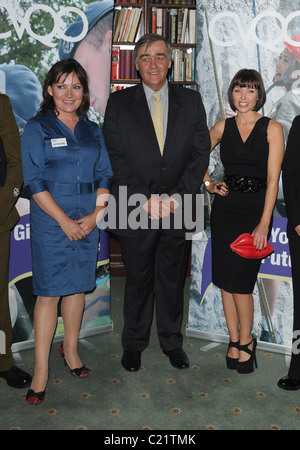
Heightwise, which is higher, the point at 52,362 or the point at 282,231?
the point at 282,231

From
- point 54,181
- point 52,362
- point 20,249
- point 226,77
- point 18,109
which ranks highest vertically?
point 226,77

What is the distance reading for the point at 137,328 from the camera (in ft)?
10.5

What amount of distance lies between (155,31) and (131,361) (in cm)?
309

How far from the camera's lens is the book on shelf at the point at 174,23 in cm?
482

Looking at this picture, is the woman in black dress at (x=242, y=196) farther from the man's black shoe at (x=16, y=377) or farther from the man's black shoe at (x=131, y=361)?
the man's black shoe at (x=16, y=377)

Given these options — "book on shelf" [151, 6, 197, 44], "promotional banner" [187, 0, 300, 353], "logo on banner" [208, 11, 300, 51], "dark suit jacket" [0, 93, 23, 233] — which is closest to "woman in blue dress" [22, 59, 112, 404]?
"dark suit jacket" [0, 93, 23, 233]

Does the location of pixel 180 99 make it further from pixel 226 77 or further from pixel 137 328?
pixel 137 328

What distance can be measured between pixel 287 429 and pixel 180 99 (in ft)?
5.82

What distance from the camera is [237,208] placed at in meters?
2.97

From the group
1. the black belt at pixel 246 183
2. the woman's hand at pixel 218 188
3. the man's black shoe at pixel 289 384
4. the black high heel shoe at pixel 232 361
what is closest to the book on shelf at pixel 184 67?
the woman's hand at pixel 218 188

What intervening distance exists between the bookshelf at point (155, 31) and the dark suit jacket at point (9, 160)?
2.33 meters

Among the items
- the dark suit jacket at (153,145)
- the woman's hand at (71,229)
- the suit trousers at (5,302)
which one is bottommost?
the suit trousers at (5,302)
